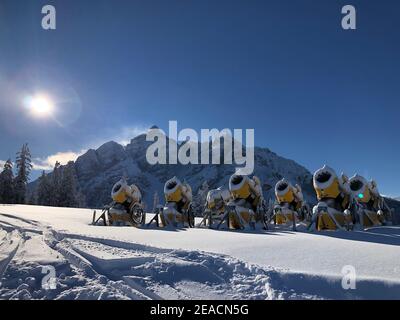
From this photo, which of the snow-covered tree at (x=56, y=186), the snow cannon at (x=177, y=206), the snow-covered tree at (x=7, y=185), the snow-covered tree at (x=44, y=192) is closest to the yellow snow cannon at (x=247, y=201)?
the snow cannon at (x=177, y=206)

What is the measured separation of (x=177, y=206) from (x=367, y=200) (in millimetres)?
12746

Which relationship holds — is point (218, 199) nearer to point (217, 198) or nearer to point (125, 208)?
point (217, 198)

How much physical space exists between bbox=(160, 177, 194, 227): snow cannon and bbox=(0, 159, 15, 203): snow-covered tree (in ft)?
129

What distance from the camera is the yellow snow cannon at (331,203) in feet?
51.7

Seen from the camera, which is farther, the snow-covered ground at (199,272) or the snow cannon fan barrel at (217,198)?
the snow cannon fan barrel at (217,198)

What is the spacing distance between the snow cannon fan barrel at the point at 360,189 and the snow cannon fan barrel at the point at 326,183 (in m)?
4.86

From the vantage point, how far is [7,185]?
4962 centimetres

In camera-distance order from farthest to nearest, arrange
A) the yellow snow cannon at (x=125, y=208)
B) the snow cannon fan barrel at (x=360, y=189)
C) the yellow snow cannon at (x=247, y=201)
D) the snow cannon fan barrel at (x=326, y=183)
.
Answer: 1. the snow cannon fan barrel at (x=360, y=189)
2. the yellow snow cannon at (x=125, y=208)
3. the yellow snow cannon at (x=247, y=201)
4. the snow cannon fan barrel at (x=326, y=183)

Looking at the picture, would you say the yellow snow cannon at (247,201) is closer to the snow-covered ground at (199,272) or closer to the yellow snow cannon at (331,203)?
the yellow snow cannon at (331,203)

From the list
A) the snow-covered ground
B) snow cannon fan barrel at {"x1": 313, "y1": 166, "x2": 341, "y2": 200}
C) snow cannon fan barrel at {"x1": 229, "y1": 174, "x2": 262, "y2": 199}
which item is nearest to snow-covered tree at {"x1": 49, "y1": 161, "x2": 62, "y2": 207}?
snow cannon fan barrel at {"x1": 229, "y1": 174, "x2": 262, "y2": 199}

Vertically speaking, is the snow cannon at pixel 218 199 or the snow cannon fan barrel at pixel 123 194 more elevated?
the snow cannon fan barrel at pixel 123 194

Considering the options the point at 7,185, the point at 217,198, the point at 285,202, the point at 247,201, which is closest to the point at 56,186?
the point at 7,185

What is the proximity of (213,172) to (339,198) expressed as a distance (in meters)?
181
